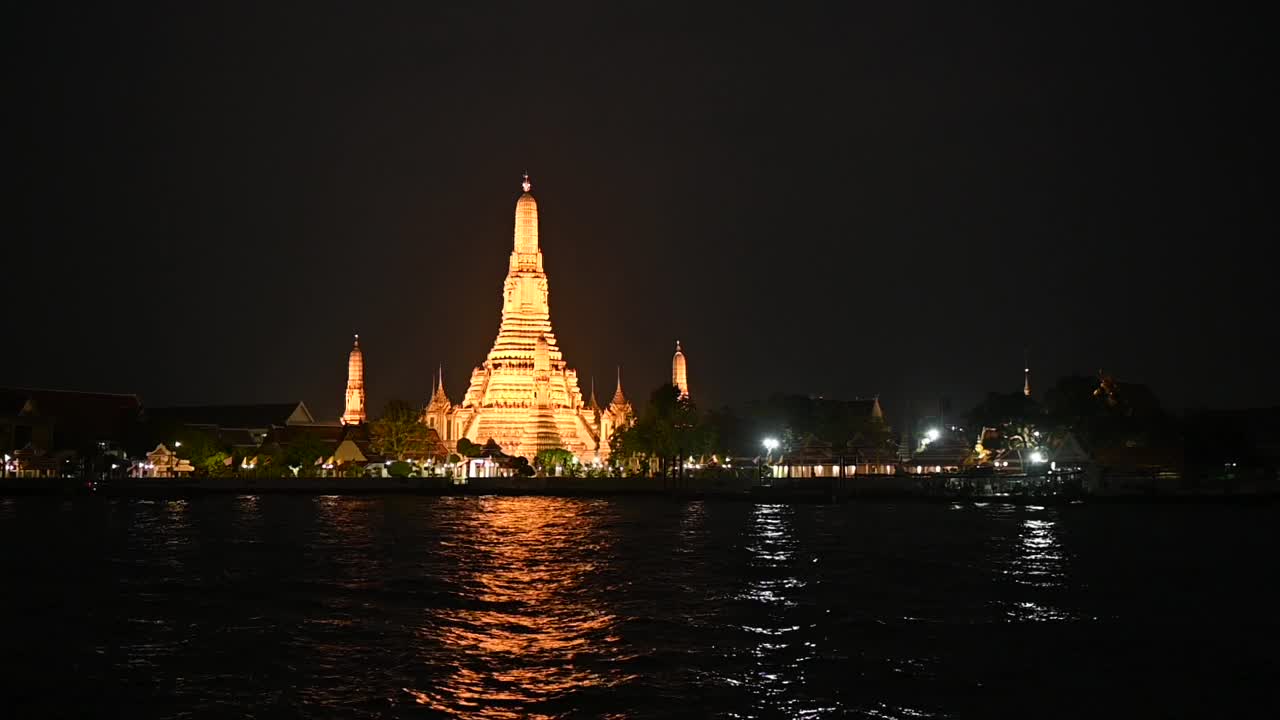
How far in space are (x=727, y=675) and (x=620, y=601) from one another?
9649mm

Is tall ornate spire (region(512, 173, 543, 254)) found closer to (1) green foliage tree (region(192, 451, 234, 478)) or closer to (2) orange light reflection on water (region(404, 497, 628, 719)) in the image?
(1) green foliage tree (region(192, 451, 234, 478))

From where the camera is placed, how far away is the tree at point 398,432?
93.8m

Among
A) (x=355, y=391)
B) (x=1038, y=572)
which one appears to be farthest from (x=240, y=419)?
(x=1038, y=572)

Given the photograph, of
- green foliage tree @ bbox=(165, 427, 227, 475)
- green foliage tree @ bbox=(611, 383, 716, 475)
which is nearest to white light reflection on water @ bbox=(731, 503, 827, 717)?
green foliage tree @ bbox=(611, 383, 716, 475)

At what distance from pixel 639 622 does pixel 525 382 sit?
74.8 m

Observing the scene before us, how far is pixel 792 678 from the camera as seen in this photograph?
2214 centimetres

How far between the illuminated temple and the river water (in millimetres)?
44921

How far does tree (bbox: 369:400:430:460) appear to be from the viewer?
93.8 meters

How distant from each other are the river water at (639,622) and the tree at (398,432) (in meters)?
39.0

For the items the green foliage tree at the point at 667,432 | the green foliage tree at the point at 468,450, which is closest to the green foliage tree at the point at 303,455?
the green foliage tree at the point at 468,450

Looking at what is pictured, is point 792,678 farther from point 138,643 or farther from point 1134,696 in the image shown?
point 138,643

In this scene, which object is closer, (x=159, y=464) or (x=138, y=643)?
(x=138, y=643)

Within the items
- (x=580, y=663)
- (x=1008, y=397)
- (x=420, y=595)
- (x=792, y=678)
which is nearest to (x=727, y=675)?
(x=792, y=678)

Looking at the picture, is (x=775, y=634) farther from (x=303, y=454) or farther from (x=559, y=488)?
(x=303, y=454)
